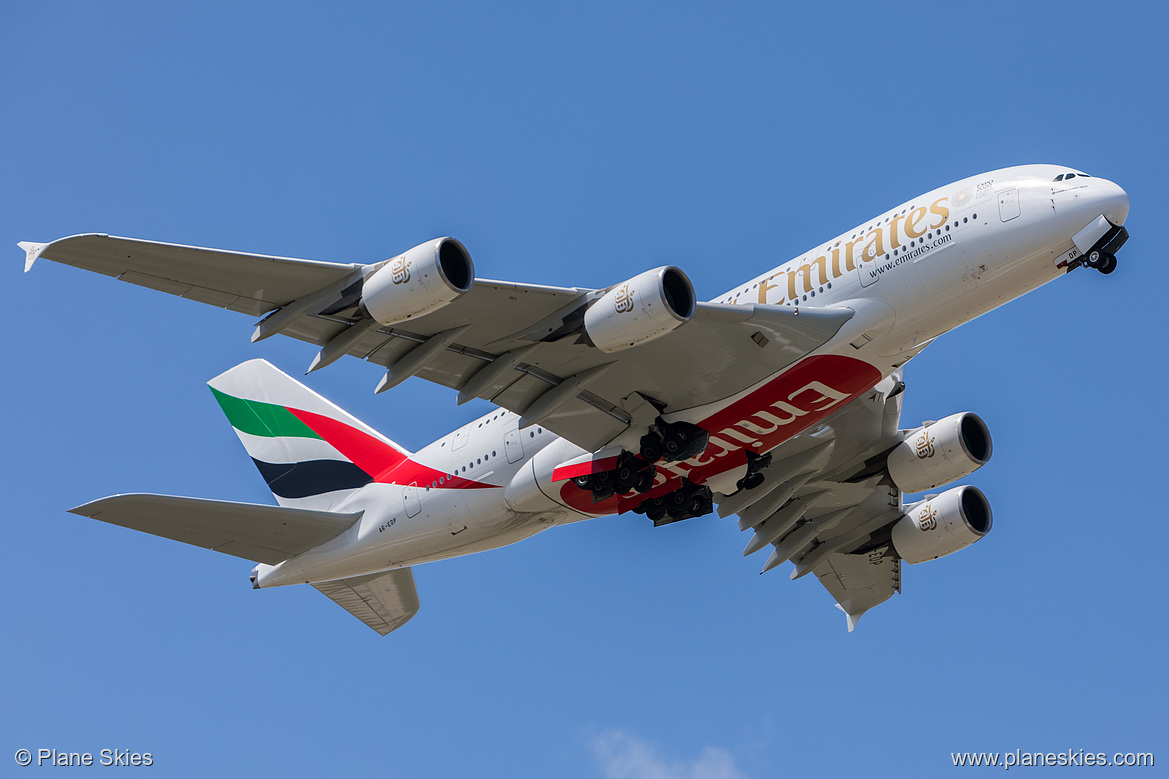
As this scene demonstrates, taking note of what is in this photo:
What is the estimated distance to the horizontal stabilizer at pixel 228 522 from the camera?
21109 millimetres

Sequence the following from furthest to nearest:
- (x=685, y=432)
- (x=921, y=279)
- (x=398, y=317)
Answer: (x=685, y=432)
(x=921, y=279)
(x=398, y=317)

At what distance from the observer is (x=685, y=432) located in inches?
883

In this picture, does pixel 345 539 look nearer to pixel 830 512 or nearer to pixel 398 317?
pixel 398 317

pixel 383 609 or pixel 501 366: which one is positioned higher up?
pixel 501 366

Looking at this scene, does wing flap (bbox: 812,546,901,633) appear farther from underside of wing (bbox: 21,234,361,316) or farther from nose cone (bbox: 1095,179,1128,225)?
underside of wing (bbox: 21,234,361,316)

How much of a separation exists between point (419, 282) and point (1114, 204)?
11.7 m

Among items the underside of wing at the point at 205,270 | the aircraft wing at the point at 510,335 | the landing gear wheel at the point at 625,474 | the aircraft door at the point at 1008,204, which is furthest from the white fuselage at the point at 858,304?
the underside of wing at the point at 205,270

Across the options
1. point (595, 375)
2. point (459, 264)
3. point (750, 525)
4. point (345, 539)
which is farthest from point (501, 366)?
point (750, 525)

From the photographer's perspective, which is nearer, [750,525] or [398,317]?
[398,317]

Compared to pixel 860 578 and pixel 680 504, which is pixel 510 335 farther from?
pixel 860 578

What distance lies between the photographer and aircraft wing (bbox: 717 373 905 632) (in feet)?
83.4

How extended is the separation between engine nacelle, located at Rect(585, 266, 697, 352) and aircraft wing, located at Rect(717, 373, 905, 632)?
7055 mm

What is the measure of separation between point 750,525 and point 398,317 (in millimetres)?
12230

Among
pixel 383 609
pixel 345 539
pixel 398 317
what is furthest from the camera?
pixel 383 609
